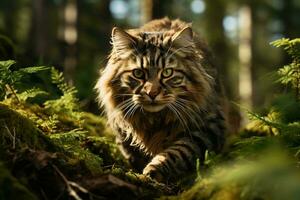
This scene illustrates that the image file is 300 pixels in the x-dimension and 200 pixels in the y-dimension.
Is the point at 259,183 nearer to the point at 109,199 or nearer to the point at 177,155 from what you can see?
the point at 109,199

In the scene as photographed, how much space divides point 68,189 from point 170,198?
2.59 ft

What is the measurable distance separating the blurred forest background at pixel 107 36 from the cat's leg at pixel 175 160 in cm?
118

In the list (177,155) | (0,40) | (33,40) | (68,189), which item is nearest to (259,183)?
(68,189)

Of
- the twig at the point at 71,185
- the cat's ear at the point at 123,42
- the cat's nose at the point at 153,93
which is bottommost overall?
the twig at the point at 71,185

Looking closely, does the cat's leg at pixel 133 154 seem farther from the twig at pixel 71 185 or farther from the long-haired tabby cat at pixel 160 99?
the twig at pixel 71 185

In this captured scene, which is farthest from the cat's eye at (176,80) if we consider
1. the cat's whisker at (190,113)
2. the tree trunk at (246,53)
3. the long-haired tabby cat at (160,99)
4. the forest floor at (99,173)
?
the tree trunk at (246,53)

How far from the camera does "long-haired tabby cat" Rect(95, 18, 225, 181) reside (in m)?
5.76

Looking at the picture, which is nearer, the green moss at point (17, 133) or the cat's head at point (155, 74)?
the green moss at point (17, 133)

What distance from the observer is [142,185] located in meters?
4.18

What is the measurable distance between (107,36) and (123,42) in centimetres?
830

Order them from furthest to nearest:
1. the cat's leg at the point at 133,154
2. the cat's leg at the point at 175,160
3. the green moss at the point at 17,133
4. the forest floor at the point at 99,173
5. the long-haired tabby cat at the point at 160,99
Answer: the cat's leg at the point at 133,154
the long-haired tabby cat at the point at 160,99
the cat's leg at the point at 175,160
the green moss at the point at 17,133
the forest floor at the point at 99,173

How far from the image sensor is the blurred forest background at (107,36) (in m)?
10.4

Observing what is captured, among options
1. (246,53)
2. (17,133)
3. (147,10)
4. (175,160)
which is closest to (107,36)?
(147,10)

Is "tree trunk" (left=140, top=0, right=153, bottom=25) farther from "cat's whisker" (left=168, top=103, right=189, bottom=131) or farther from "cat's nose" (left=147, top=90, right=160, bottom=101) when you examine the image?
"cat's nose" (left=147, top=90, right=160, bottom=101)
